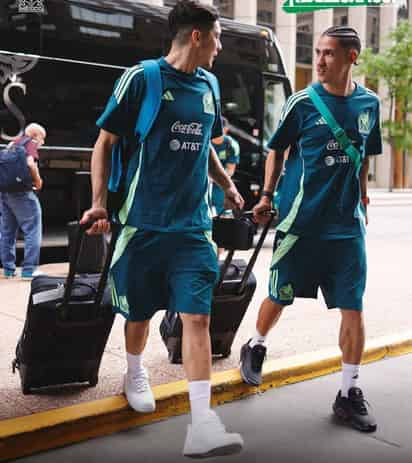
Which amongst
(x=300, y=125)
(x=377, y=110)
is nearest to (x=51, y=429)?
(x=300, y=125)

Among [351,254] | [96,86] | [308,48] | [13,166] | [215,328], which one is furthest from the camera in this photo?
[308,48]

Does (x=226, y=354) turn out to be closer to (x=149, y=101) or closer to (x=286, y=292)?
(x=286, y=292)

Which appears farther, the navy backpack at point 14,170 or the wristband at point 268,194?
the navy backpack at point 14,170

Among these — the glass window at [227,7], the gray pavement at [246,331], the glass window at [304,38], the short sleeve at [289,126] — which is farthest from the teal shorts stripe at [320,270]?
the glass window at [304,38]

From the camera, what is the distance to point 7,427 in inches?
150

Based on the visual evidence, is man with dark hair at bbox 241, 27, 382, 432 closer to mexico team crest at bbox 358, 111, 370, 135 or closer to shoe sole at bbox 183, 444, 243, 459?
mexico team crest at bbox 358, 111, 370, 135

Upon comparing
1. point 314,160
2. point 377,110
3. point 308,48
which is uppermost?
point 308,48

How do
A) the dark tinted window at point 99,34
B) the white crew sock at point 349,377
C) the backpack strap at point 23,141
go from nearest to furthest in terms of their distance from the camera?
1. the white crew sock at point 349,377
2. the backpack strap at point 23,141
3. the dark tinted window at point 99,34

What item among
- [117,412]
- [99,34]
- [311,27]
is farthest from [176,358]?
[311,27]

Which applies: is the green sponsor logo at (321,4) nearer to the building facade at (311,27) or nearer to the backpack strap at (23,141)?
the backpack strap at (23,141)

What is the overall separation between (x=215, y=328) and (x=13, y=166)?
4.62 meters

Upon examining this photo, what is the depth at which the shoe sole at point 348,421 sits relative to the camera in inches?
161

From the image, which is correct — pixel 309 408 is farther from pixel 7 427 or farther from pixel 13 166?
pixel 13 166

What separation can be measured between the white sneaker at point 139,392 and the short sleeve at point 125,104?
1.35m
